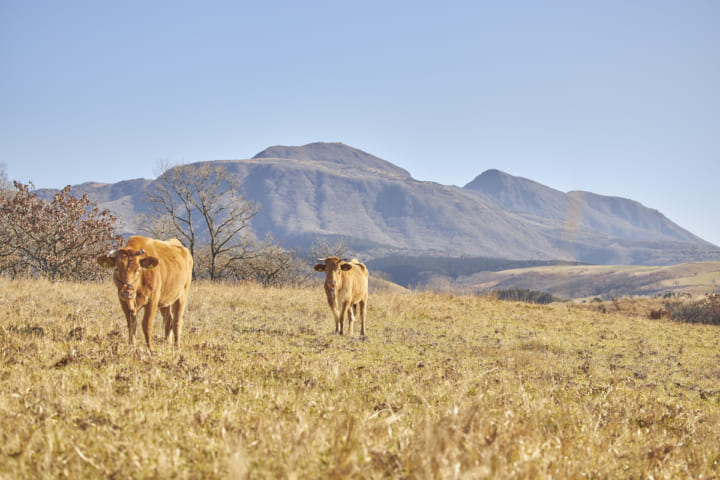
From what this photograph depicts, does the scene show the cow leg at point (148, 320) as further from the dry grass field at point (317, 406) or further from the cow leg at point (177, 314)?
the cow leg at point (177, 314)

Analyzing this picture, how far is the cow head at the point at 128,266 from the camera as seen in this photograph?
295 inches

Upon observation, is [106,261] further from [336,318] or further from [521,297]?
[521,297]

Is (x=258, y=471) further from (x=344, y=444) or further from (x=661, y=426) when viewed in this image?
(x=661, y=426)

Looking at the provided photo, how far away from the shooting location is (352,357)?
30.9ft

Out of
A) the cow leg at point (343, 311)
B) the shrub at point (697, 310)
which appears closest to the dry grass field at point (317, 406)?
the cow leg at point (343, 311)

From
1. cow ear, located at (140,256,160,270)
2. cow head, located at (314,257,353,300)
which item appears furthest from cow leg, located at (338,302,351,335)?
cow ear, located at (140,256,160,270)

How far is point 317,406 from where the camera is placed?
5082mm

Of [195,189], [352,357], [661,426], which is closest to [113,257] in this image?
[352,357]

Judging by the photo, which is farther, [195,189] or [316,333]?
[195,189]

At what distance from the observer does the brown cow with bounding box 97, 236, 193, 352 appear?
7.54 m

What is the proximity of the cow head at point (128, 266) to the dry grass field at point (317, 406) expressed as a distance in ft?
3.04

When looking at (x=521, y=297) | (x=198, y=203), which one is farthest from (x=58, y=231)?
(x=521, y=297)

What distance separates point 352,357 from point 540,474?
621cm

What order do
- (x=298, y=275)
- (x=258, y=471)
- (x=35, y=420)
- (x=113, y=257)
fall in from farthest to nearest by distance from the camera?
(x=298, y=275) < (x=113, y=257) < (x=35, y=420) < (x=258, y=471)
